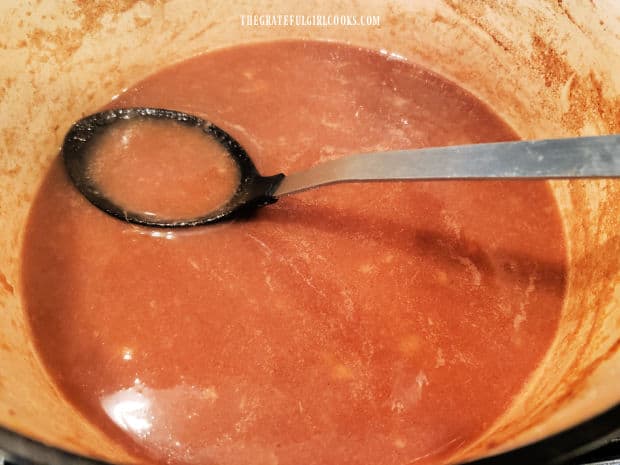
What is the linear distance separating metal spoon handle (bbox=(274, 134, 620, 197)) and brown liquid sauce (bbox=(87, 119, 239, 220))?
385 millimetres

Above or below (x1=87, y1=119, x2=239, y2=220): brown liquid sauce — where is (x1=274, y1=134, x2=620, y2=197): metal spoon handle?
above

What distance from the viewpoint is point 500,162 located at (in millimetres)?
909

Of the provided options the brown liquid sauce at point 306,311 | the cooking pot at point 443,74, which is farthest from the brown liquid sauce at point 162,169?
the cooking pot at point 443,74

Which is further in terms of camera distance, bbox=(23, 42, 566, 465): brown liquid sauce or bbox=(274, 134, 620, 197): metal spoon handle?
bbox=(23, 42, 566, 465): brown liquid sauce

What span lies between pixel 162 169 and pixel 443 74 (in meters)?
0.94

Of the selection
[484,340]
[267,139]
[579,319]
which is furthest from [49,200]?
[579,319]

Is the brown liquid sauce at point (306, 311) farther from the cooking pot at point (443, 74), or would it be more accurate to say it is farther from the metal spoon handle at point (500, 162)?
the metal spoon handle at point (500, 162)

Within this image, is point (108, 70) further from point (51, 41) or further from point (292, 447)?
point (292, 447)

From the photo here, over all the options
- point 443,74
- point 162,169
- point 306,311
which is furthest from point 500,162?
point 443,74

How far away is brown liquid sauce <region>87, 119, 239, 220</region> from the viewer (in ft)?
4.66

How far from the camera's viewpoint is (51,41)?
1532 millimetres

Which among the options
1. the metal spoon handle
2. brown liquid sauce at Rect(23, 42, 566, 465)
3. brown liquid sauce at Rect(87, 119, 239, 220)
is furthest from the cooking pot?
the metal spoon handle

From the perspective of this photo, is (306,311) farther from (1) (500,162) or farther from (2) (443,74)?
(2) (443,74)

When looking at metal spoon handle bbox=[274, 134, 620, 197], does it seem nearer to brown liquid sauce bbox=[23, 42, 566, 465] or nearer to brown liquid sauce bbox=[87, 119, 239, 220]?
brown liquid sauce bbox=[23, 42, 566, 465]
